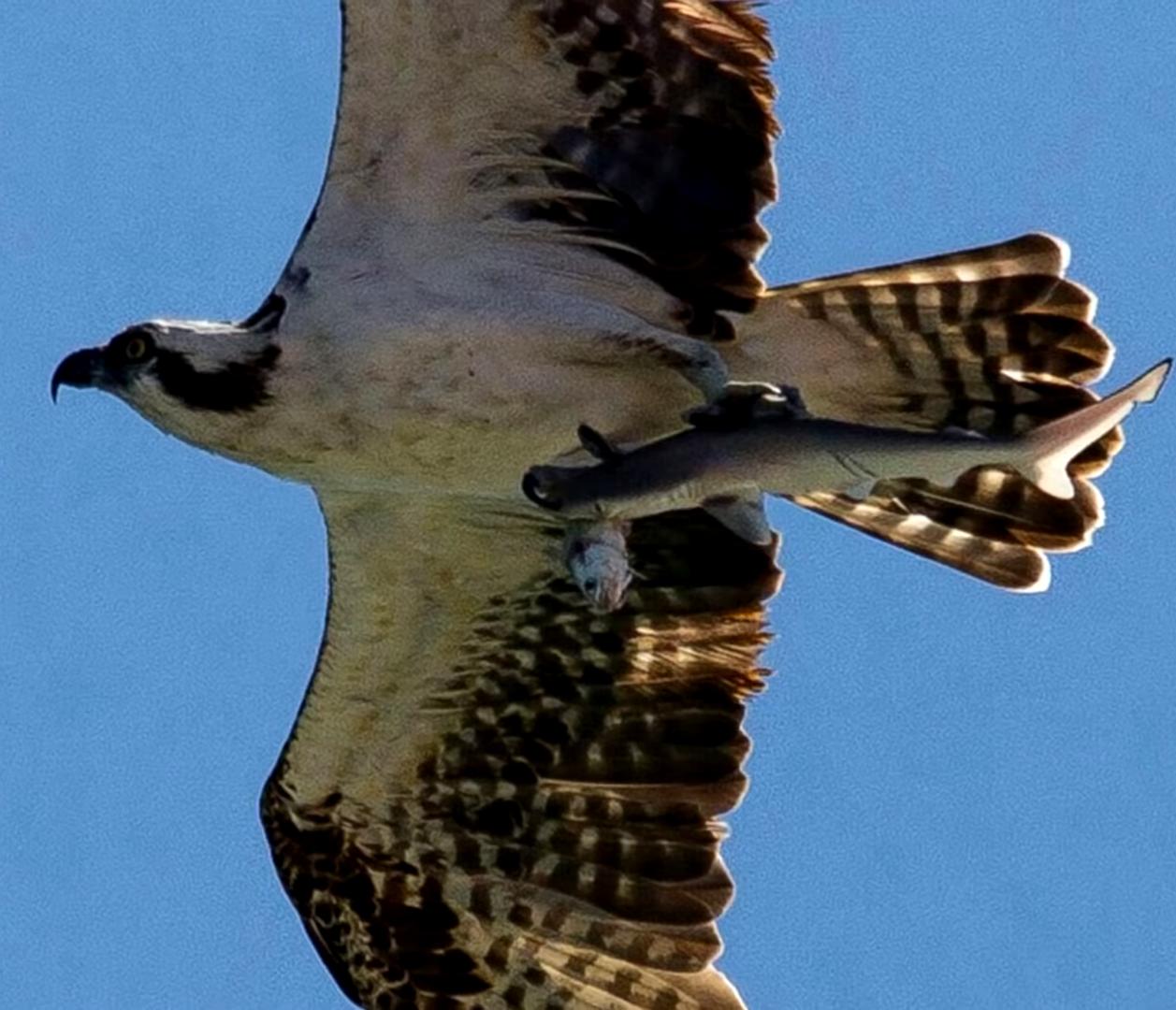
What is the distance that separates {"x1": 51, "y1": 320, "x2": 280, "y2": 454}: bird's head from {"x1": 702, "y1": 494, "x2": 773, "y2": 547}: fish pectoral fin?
1.45 meters

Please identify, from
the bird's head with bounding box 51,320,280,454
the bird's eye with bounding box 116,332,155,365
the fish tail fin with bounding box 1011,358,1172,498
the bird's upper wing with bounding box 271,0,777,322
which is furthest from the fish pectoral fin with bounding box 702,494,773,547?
the bird's eye with bounding box 116,332,155,365

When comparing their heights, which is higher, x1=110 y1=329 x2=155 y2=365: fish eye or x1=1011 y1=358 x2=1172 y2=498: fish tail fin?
x1=110 y1=329 x2=155 y2=365: fish eye

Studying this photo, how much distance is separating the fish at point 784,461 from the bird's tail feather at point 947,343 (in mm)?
777

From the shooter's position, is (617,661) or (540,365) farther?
(617,661)

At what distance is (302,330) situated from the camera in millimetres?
11273

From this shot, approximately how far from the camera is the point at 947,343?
11.8 m

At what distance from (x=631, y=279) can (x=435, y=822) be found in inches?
89.0

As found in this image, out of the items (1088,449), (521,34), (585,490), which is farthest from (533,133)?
(1088,449)

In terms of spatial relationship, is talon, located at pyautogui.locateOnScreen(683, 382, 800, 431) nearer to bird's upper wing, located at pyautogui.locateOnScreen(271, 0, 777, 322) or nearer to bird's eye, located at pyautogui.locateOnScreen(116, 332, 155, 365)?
bird's upper wing, located at pyautogui.locateOnScreen(271, 0, 777, 322)

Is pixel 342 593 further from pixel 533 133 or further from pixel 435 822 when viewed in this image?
pixel 533 133

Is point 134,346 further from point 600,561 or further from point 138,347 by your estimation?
point 600,561

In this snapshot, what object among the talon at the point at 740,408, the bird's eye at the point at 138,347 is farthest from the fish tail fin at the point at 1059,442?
the bird's eye at the point at 138,347

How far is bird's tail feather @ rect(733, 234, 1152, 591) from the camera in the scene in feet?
38.5

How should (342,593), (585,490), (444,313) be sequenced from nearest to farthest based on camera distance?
(585,490) < (444,313) < (342,593)
